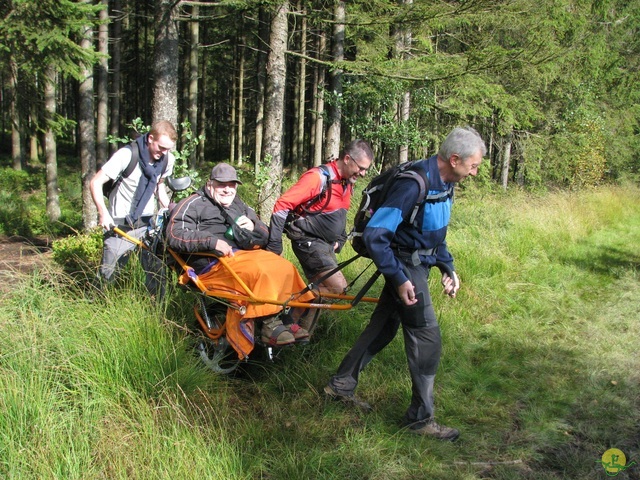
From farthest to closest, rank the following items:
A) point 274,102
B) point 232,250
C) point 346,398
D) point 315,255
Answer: point 274,102
point 315,255
point 232,250
point 346,398

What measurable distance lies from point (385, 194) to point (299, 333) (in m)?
1.25

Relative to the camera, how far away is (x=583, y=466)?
367 cm

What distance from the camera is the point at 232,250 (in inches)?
173

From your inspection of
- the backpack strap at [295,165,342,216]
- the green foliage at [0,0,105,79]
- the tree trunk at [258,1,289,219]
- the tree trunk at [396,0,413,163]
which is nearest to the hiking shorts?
the backpack strap at [295,165,342,216]

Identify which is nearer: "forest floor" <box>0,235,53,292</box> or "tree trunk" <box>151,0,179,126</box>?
"forest floor" <box>0,235,53,292</box>

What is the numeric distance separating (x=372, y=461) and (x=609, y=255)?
322 inches

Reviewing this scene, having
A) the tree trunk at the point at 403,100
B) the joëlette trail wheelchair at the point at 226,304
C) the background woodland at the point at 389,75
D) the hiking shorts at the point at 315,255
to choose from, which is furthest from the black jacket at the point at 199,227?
the tree trunk at the point at 403,100

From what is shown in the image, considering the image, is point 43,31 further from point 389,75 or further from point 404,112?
point 404,112

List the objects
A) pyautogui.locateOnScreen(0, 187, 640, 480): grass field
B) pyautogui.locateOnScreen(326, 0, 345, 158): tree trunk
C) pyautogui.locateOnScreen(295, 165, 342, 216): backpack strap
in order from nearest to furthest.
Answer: pyautogui.locateOnScreen(0, 187, 640, 480): grass field < pyautogui.locateOnScreen(295, 165, 342, 216): backpack strap < pyautogui.locateOnScreen(326, 0, 345, 158): tree trunk

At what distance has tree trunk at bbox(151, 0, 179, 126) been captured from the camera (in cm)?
851

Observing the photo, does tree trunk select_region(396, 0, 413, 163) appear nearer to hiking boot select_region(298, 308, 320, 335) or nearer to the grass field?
the grass field

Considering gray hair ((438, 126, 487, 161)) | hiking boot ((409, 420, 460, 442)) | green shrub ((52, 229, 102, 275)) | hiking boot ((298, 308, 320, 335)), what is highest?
gray hair ((438, 126, 487, 161))

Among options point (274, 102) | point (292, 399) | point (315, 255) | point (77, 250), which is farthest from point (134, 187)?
point (274, 102)

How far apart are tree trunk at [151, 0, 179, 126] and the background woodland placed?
0.06 ft
